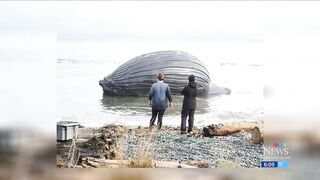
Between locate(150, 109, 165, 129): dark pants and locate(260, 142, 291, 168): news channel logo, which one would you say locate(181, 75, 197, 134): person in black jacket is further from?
locate(260, 142, 291, 168): news channel logo

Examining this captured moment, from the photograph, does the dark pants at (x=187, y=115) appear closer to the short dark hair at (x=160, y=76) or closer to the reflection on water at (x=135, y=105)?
the reflection on water at (x=135, y=105)

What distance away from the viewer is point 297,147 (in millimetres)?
3891

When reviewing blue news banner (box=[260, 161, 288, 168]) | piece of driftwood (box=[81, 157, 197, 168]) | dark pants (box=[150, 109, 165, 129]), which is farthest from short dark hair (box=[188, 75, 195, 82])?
blue news banner (box=[260, 161, 288, 168])

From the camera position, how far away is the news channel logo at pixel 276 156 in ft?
12.9

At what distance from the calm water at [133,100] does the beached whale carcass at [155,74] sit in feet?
0.14

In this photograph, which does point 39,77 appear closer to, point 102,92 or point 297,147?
point 102,92

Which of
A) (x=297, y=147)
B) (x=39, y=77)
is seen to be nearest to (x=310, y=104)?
(x=297, y=147)

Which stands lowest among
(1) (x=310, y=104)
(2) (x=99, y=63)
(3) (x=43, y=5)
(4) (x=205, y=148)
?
(4) (x=205, y=148)

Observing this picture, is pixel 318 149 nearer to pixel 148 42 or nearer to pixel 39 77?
pixel 148 42

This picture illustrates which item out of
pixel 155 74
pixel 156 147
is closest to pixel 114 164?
pixel 156 147

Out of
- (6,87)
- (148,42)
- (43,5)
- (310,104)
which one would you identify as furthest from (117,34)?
(310,104)

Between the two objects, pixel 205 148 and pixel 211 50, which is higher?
pixel 211 50

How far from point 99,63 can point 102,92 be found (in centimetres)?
20

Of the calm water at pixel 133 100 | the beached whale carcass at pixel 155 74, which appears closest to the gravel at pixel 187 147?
the calm water at pixel 133 100
